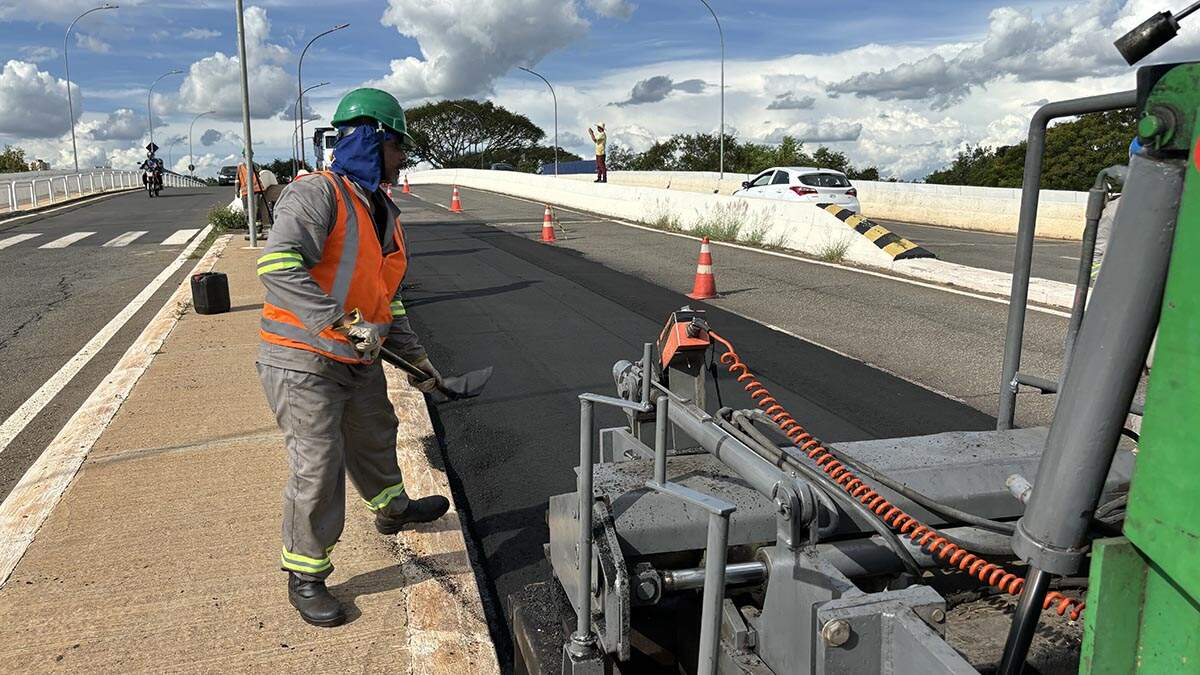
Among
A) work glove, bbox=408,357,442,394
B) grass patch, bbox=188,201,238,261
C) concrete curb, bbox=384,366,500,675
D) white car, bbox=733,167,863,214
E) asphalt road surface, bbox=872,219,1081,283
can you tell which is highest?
white car, bbox=733,167,863,214

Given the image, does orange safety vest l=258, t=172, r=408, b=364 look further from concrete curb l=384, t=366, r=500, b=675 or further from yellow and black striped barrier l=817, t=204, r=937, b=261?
yellow and black striped barrier l=817, t=204, r=937, b=261

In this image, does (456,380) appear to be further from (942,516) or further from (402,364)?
(942,516)

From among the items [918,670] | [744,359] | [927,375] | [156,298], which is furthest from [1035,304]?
→ [156,298]

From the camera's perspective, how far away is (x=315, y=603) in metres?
3.38

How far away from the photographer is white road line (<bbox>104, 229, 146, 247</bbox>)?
18234 mm

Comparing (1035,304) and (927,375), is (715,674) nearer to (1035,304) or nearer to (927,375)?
(927,375)

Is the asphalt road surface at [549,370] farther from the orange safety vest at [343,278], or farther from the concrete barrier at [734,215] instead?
the orange safety vest at [343,278]

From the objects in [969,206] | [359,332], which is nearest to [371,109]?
[359,332]

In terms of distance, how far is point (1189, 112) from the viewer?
1.28m

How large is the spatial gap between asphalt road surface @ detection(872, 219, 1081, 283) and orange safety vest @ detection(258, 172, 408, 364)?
437 inches

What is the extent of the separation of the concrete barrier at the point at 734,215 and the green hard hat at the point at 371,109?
10.5 m

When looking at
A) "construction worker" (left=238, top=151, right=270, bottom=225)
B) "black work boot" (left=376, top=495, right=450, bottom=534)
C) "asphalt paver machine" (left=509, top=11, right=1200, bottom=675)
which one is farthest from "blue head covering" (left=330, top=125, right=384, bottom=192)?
"construction worker" (left=238, top=151, right=270, bottom=225)

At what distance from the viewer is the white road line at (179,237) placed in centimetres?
1853

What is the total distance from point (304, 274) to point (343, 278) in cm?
22
